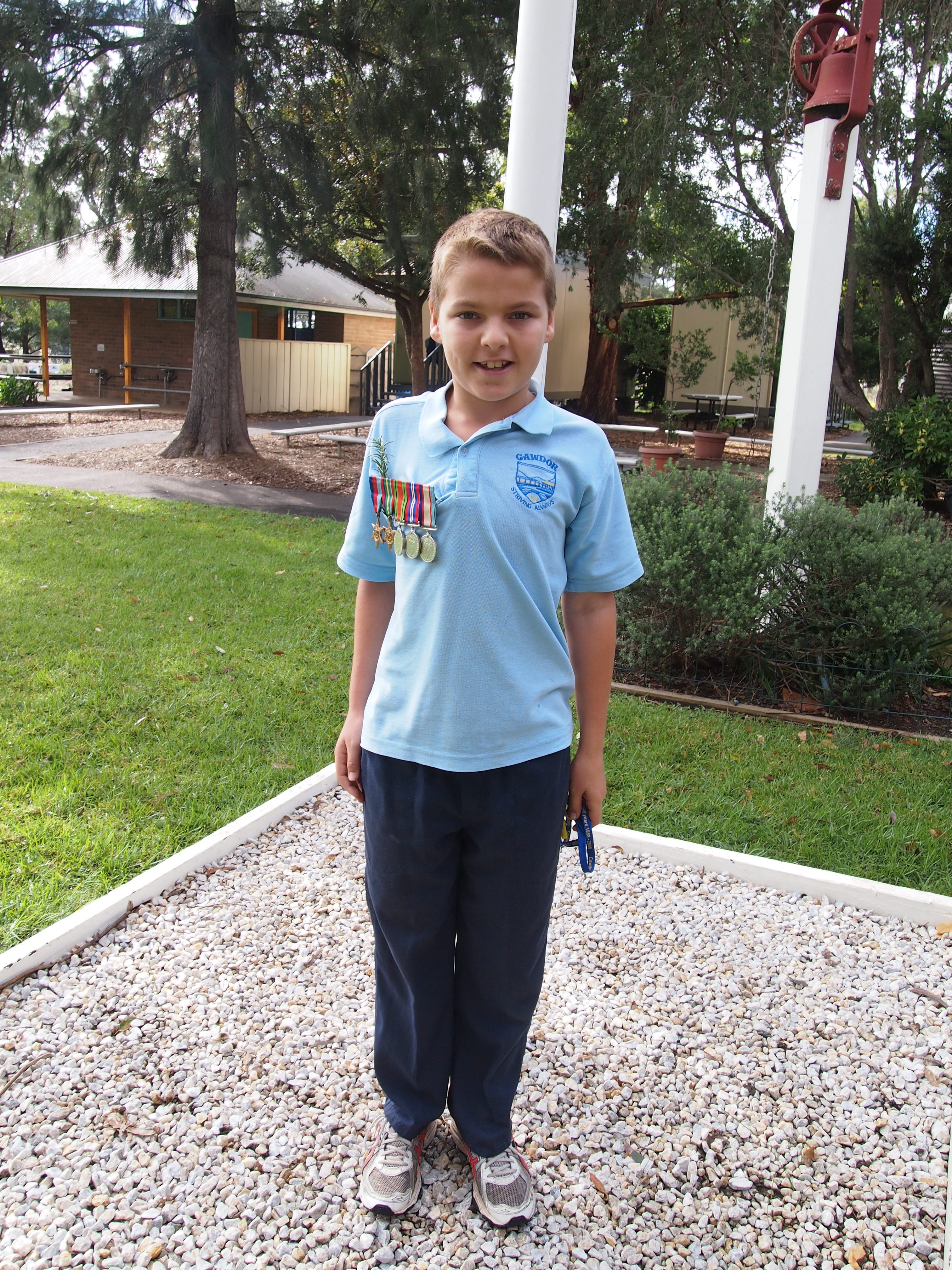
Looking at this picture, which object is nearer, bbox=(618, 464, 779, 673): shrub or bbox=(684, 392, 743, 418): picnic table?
bbox=(618, 464, 779, 673): shrub

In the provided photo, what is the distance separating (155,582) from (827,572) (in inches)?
177

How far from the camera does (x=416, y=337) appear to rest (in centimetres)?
1708

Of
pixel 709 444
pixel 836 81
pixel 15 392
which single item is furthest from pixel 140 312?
pixel 836 81

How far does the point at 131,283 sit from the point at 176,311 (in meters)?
1.70

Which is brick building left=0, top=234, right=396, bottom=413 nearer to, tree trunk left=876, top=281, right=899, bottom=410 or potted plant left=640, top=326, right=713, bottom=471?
potted plant left=640, top=326, right=713, bottom=471

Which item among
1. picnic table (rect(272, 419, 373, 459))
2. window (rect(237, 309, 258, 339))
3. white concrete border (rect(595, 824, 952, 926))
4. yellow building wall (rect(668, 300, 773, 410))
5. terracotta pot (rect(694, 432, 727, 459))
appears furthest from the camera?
window (rect(237, 309, 258, 339))

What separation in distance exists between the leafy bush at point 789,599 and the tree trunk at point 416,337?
12306 millimetres

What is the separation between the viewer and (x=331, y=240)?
47.6 feet

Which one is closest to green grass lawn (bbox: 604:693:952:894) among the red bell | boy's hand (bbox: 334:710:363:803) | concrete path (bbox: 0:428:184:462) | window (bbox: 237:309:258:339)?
boy's hand (bbox: 334:710:363:803)

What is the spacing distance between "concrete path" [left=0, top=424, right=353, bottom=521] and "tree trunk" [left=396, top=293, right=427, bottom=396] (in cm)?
585

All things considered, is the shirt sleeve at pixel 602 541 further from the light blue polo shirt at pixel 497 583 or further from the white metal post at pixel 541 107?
the white metal post at pixel 541 107

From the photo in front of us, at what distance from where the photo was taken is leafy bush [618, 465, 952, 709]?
15.6 ft

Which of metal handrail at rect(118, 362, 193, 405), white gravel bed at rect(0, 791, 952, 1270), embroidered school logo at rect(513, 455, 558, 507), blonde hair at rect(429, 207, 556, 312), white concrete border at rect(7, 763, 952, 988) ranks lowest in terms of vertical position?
white gravel bed at rect(0, 791, 952, 1270)

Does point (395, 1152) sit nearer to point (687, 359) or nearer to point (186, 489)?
point (186, 489)
